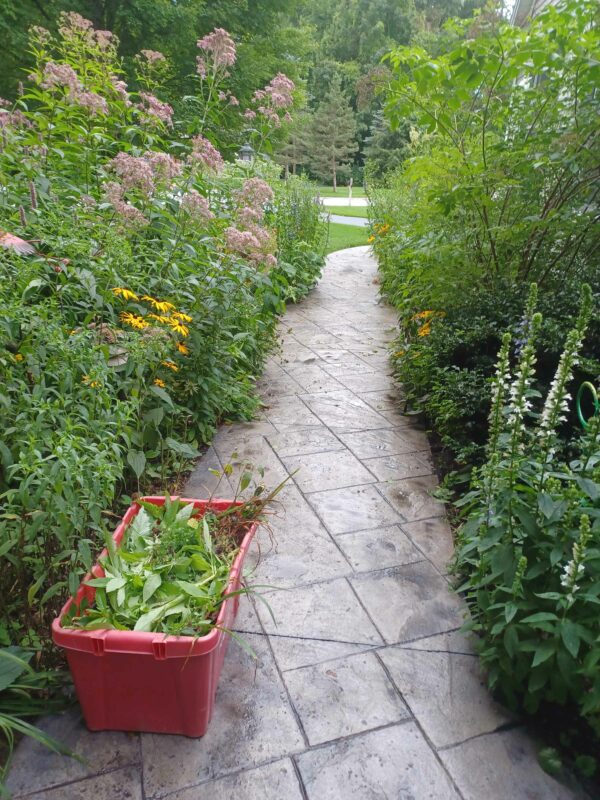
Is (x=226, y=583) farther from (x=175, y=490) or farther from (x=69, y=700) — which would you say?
(x=175, y=490)

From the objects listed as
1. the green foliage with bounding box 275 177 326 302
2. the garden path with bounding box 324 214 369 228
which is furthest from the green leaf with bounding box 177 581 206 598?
the garden path with bounding box 324 214 369 228

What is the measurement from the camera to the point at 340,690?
1.77 meters

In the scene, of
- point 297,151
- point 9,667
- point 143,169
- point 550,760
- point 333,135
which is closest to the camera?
point 9,667

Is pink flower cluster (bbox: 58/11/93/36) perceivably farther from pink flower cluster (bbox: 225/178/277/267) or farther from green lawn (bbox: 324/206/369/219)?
green lawn (bbox: 324/206/369/219)

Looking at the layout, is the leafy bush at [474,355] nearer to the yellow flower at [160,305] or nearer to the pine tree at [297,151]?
the yellow flower at [160,305]

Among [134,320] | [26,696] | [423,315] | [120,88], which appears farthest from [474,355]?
[26,696]

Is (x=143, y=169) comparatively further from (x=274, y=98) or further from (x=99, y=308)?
(x=274, y=98)

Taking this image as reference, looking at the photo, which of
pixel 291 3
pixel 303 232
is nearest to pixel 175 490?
pixel 303 232

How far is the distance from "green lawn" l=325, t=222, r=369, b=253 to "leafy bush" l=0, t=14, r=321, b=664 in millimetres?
8319

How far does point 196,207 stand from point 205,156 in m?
0.36

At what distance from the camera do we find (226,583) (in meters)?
1.68

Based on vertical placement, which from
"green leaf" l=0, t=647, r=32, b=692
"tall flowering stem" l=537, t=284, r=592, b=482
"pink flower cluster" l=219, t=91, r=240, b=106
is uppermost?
"pink flower cluster" l=219, t=91, r=240, b=106

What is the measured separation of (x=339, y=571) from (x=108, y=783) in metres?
1.13

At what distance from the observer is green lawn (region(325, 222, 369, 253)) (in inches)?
478
